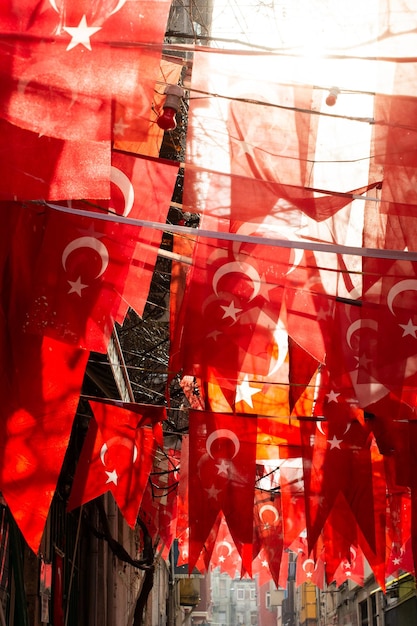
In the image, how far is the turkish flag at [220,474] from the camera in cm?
917

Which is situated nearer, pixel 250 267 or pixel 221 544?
pixel 250 267

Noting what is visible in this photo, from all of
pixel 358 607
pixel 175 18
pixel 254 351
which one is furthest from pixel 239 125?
pixel 358 607

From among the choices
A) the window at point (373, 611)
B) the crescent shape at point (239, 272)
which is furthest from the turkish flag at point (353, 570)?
the window at point (373, 611)

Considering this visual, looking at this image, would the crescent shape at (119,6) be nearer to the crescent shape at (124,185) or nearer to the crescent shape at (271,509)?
the crescent shape at (124,185)

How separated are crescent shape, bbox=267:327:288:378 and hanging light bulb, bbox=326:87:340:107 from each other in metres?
2.13

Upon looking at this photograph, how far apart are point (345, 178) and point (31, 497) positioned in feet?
10.1

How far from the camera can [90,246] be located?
17.7 ft

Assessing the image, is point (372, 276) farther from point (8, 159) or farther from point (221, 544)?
point (221, 544)

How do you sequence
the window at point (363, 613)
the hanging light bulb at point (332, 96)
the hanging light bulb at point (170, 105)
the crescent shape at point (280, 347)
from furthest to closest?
the window at point (363, 613) < the crescent shape at point (280, 347) < the hanging light bulb at point (170, 105) < the hanging light bulb at point (332, 96)

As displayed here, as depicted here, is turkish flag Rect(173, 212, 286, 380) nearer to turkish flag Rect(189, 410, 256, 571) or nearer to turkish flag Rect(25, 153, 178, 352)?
turkish flag Rect(25, 153, 178, 352)

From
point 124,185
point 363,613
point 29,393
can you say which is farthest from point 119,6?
point 363,613

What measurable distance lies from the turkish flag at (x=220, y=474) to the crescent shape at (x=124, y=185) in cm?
391

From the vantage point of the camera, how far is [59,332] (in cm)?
529

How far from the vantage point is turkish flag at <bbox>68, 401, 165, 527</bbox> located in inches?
371
